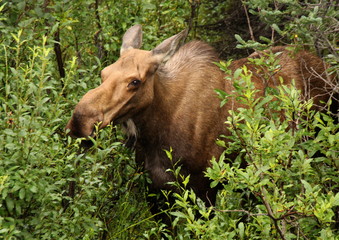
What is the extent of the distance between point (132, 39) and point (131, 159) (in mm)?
1227

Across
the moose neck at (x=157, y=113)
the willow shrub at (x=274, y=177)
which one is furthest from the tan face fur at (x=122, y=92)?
the willow shrub at (x=274, y=177)

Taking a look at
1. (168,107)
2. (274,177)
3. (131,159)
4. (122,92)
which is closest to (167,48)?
(168,107)

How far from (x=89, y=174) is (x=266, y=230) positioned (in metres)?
1.67

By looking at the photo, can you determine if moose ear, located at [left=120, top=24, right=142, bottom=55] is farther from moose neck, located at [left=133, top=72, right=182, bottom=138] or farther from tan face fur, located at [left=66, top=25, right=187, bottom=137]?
moose neck, located at [left=133, top=72, right=182, bottom=138]

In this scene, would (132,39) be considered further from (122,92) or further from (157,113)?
(122,92)

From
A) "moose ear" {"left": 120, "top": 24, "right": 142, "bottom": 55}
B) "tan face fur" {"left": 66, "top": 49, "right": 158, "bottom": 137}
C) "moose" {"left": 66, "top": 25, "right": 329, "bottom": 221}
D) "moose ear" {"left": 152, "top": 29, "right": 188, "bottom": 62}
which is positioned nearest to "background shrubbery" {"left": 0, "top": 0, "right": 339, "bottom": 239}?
"tan face fur" {"left": 66, "top": 49, "right": 158, "bottom": 137}

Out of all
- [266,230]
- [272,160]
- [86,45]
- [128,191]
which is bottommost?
[128,191]

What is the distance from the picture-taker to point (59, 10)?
21.4 feet

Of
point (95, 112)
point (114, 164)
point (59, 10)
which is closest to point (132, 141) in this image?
point (114, 164)

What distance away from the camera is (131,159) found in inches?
264

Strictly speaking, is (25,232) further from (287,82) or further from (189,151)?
(287,82)

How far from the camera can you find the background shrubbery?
13.0 feet

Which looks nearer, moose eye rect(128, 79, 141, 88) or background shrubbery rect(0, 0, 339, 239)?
background shrubbery rect(0, 0, 339, 239)

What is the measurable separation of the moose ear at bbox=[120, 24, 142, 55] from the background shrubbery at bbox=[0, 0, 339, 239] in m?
0.46
